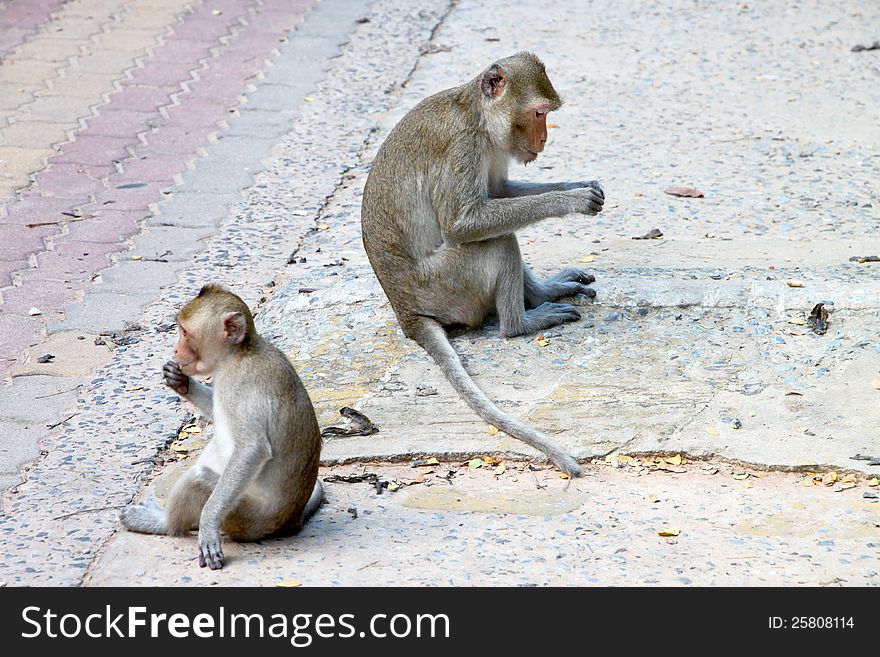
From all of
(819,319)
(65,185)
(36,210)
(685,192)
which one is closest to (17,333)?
(36,210)

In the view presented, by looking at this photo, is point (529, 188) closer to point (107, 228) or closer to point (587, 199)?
point (587, 199)

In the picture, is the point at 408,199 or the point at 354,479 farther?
the point at 408,199

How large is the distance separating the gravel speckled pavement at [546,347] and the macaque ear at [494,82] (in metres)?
1.12

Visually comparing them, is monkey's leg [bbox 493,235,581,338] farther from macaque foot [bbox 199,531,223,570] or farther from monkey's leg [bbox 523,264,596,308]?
macaque foot [bbox 199,531,223,570]

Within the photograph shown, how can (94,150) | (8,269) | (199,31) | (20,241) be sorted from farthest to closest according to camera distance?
1. (199,31)
2. (94,150)
3. (20,241)
4. (8,269)

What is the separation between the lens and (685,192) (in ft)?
24.0

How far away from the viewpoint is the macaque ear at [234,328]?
404cm

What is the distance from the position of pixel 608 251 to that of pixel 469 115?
145 cm

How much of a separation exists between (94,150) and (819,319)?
16.2 ft

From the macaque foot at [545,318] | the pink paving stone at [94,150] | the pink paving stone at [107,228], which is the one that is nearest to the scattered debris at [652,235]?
the macaque foot at [545,318]

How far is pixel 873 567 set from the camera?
3859mm

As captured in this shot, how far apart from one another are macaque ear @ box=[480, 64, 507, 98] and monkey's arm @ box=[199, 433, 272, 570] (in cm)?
213

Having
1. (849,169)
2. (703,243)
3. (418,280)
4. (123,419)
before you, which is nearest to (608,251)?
(703,243)

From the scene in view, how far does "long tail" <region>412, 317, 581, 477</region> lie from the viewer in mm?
4613
